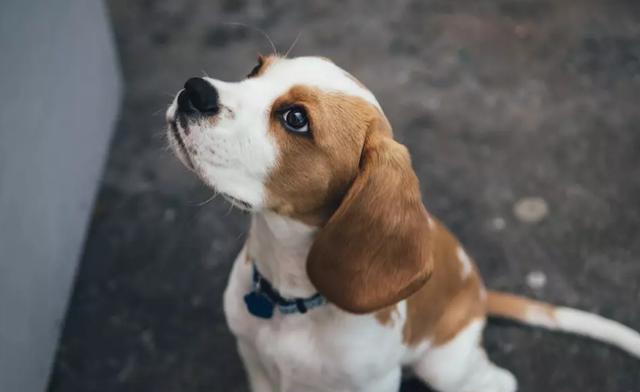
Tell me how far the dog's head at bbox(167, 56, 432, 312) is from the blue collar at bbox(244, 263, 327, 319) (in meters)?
0.13

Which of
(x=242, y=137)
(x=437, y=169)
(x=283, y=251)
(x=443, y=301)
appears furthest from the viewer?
(x=437, y=169)

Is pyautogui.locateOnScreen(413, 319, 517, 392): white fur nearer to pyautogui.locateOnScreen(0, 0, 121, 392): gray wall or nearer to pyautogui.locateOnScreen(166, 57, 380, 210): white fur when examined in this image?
pyautogui.locateOnScreen(166, 57, 380, 210): white fur

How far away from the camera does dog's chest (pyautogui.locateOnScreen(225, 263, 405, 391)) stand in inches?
61.5

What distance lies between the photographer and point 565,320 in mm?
2004

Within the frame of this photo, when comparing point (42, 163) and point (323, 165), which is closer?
point (323, 165)

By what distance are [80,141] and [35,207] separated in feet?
1.38

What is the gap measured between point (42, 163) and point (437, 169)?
4.14 ft

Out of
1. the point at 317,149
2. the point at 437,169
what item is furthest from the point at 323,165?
the point at 437,169

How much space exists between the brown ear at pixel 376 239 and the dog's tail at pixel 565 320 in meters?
0.67

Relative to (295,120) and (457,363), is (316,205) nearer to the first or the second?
(295,120)

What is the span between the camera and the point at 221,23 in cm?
311

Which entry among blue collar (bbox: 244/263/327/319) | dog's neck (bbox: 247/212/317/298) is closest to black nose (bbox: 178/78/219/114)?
dog's neck (bbox: 247/212/317/298)

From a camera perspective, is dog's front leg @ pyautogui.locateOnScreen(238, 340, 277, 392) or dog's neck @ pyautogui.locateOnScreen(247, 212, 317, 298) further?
dog's front leg @ pyautogui.locateOnScreen(238, 340, 277, 392)

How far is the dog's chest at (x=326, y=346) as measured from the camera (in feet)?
5.13
